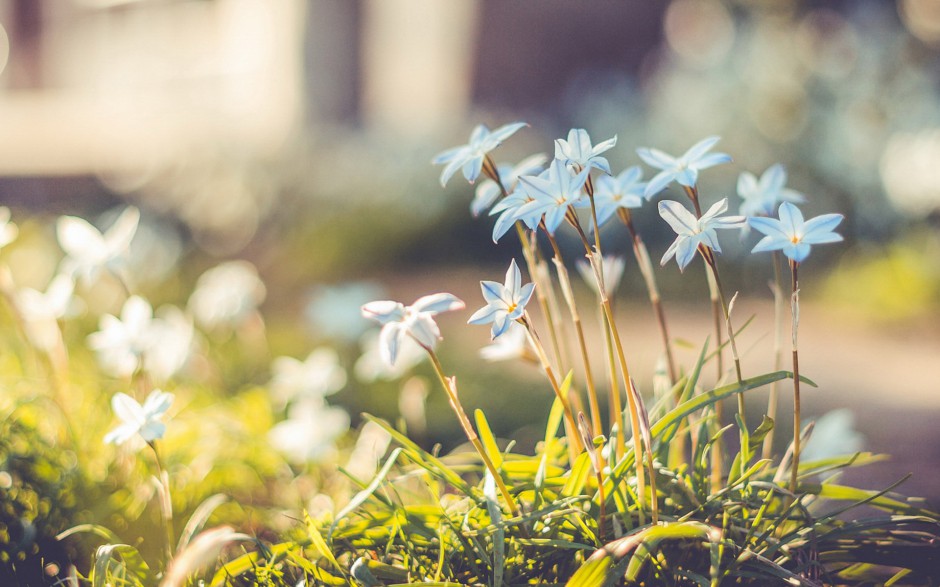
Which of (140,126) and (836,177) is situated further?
(140,126)

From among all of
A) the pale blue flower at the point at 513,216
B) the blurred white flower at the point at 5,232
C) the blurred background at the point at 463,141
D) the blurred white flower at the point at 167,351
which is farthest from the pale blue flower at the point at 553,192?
the blurred background at the point at 463,141

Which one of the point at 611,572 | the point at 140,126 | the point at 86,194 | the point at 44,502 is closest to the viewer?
the point at 611,572

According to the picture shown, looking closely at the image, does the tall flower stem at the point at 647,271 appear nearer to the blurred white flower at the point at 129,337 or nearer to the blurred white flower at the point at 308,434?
the blurred white flower at the point at 308,434

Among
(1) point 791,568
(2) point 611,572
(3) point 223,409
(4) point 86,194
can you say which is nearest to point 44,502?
(3) point 223,409

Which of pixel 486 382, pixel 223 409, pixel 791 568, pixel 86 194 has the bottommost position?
pixel 86 194

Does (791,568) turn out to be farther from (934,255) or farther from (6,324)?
(934,255)
